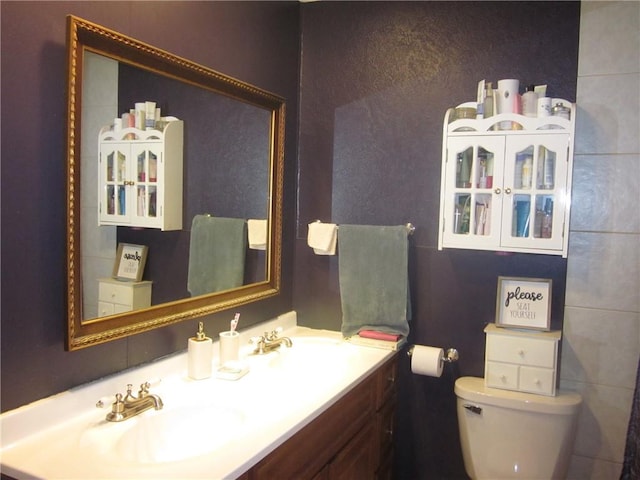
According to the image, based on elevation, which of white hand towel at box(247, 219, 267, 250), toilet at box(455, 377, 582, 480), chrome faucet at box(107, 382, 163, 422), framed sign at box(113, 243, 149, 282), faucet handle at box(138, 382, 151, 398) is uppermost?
white hand towel at box(247, 219, 267, 250)

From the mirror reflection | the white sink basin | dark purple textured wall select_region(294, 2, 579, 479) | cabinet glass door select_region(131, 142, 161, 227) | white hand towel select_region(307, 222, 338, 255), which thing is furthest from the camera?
white hand towel select_region(307, 222, 338, 255)

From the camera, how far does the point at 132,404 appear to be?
4.42ft

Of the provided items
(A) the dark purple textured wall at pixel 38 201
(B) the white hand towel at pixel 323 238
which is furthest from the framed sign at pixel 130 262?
(B) the white hand towel at pixel 323 238

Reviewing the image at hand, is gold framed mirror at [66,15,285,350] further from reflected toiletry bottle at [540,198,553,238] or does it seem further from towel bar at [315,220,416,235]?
reflected toiletry bottle at [540,198,553,238]

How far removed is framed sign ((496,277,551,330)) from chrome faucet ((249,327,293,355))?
33.2 inches

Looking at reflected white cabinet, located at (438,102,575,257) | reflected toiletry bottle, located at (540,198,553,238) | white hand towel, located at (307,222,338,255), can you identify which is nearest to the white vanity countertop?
white hand towel, located at (307,222,338,255)

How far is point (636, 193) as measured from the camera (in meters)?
1.85

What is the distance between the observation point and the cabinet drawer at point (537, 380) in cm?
188

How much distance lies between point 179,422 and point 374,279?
103 centimetres

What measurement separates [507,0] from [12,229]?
74.5 inches

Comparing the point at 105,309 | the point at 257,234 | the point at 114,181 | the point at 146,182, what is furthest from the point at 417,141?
the point at 105,309

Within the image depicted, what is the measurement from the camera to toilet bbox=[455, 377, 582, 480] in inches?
73.0

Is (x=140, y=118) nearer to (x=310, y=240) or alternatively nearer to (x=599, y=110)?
(x=310, y=240)

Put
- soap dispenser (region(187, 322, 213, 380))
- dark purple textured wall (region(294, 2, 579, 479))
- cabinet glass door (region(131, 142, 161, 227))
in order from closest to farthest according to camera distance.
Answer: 1. cabinet glass door (region(131, 142, 161, 227))
2. soap dispenser (region(187, 322, 213, 380))
3. dark purple textured wall (region(294, 2, 579, 479))
